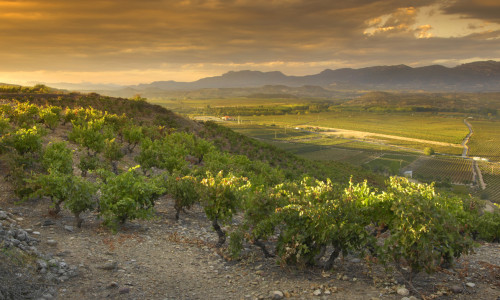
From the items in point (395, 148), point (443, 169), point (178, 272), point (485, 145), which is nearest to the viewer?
point (178, 272)

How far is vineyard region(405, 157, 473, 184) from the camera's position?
104812 millimetres

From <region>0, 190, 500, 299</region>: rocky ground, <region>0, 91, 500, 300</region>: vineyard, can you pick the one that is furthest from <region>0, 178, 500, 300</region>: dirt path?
<region>0, 91, 500, 300</region>: vineyard

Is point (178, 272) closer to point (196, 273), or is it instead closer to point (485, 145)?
point (196, 273)

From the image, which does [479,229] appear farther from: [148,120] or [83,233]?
[148,120]

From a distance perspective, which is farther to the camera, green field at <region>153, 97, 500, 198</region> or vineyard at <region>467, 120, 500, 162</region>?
vineyard at <region>467, 120, 500, 162</region>

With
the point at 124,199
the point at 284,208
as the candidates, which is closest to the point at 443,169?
the point at 284,208

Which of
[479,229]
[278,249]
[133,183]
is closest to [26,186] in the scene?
[133,183]

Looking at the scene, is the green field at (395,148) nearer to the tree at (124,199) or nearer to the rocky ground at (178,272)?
the rocky ground at (178,272)

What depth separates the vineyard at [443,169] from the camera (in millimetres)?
104812

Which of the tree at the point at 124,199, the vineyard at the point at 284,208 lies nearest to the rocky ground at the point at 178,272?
the vineyard at the point at 284,208

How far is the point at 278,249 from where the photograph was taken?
10977 millimetres

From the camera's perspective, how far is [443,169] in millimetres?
118875

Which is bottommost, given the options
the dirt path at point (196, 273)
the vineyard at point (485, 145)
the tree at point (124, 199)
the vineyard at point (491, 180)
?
the vineyard at point (491, 180)

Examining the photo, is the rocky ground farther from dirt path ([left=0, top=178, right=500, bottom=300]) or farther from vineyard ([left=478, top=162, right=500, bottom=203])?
vineyard ([left=478, top=162, right=500, bottom=203])
